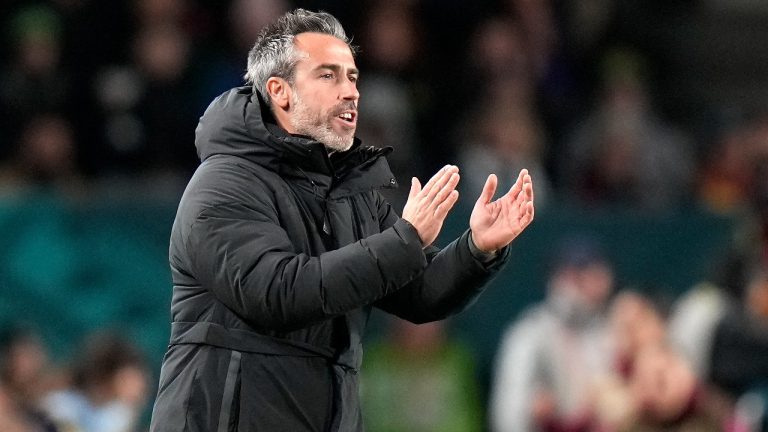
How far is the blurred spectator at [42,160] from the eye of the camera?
8508 millimetres

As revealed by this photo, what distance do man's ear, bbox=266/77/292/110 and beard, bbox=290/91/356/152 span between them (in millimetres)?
42

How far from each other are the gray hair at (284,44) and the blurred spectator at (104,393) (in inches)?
122

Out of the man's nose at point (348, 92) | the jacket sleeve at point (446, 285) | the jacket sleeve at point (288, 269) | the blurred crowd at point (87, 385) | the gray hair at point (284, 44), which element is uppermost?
the gray hair at point (284, 44)

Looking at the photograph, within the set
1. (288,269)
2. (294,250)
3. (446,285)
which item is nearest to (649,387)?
(446,285)

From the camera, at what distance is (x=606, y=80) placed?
10.1 metres

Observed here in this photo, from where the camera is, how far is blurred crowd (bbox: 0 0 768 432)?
7562 millimetres

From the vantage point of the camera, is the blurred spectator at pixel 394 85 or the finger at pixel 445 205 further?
the blurred spectator at pixel 394 85

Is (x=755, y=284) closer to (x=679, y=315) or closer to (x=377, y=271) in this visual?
(x=679, y=315)

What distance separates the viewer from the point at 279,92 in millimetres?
4199

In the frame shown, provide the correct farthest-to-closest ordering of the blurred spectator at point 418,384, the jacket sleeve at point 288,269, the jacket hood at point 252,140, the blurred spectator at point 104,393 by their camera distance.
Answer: the blurred spectator at point 418,384 → the blurred spectator at point 104,393 → the jacket hood at point 252,140 → the jacket sleeve at point 288,269

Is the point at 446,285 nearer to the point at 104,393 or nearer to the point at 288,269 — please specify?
the point at 288,269

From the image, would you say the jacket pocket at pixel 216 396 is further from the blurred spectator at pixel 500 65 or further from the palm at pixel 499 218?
the blurred spectator at pixel 500 65

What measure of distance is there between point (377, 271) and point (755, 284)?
190 inches

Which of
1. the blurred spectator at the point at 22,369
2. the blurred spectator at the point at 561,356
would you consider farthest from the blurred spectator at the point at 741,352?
the blurred spectator at the point at 22,369
